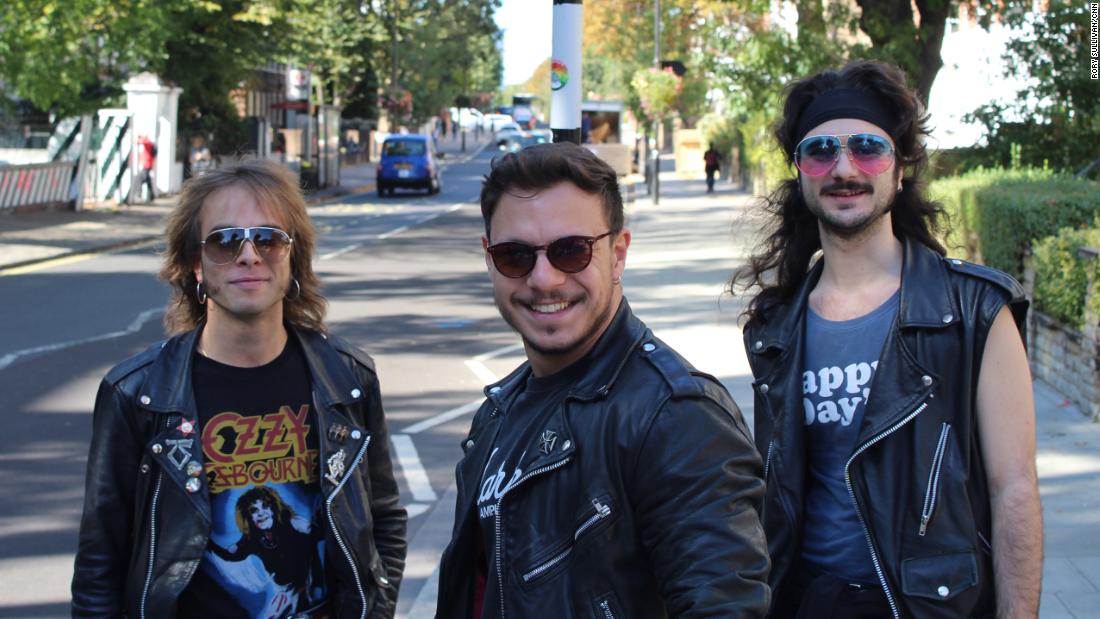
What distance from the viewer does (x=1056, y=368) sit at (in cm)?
1038

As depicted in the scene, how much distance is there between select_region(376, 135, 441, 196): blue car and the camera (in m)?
41.2

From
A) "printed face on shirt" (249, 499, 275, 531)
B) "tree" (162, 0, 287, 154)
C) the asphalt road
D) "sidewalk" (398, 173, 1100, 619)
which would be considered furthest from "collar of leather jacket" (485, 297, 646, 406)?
"tree" (162, 0, 287, 154)

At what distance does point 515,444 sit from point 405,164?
1554 inches

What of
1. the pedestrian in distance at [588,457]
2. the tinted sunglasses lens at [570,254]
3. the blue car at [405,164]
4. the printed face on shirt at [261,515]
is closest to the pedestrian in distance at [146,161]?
the blue car at [405,164]

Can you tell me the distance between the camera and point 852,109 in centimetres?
336

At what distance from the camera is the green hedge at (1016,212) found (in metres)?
11.5

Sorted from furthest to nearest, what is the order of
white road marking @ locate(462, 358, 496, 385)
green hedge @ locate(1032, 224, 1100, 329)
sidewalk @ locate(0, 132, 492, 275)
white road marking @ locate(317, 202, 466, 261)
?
1. white road marking @ locate(317, 202, 466, 261)
2. sidewalk @ locate(0, 132, 492, 275)
3. white road marking @ locate(462, 358, 496, 385)
4. green hedge @ locate(1032, 224, 1100, 329)

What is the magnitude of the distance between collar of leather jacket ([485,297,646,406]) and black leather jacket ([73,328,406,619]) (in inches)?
43.9

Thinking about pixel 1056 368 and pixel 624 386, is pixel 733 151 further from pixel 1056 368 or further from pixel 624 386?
pixel 624 386

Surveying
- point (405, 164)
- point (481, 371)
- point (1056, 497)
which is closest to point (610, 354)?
point (1056, 497)

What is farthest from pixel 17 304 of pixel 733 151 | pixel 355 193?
pixel 733 151

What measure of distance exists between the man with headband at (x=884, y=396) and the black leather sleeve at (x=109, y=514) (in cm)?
142

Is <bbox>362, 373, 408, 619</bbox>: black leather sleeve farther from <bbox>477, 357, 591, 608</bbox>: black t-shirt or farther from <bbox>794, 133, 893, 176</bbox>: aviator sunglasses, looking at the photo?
<bbox>794, 133, 893, 176</bbox>: aviator sunglasses

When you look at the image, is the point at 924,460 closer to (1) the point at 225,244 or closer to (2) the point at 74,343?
(1) the point at 225,244
